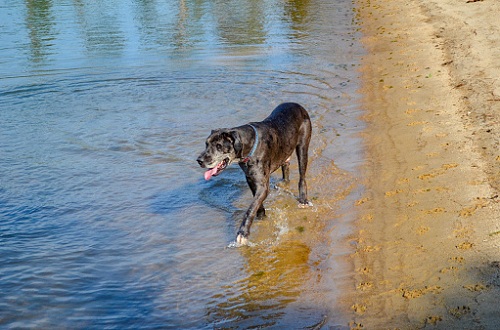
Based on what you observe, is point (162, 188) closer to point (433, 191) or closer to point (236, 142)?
point (236, 142)

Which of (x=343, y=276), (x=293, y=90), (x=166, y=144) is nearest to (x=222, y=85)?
(x=293, y=90)

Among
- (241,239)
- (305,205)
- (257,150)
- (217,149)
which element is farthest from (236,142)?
(305,205)

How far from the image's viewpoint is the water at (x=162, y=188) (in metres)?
6.47

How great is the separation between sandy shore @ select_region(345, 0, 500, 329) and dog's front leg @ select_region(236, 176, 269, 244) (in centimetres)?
127

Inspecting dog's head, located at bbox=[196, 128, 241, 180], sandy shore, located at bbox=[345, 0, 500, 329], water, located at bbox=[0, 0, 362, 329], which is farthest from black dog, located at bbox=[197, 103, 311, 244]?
sandy shore, located at bbox=[345, 0, 500, 329]

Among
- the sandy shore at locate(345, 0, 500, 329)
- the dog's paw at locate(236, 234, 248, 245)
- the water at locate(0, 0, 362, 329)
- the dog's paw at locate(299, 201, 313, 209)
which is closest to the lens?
Answer: the sandy shore at locate(345, 0, 500, 329)

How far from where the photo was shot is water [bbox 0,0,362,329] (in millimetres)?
6469

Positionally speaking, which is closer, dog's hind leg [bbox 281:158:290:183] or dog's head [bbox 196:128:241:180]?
dog's head [bbox 196:128:241:180]

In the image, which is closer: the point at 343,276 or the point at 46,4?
the point at 343,276

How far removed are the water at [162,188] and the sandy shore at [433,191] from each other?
17.3 inches

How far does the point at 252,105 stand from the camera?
13781 millimetres

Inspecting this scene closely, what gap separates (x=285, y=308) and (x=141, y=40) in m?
17.2

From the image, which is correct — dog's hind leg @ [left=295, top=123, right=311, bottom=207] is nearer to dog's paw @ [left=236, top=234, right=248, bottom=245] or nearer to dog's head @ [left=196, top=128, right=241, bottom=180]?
dog's paw @ [left=236, top=234, right=248, bottom=245]

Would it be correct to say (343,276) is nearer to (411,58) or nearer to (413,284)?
(413,284)
